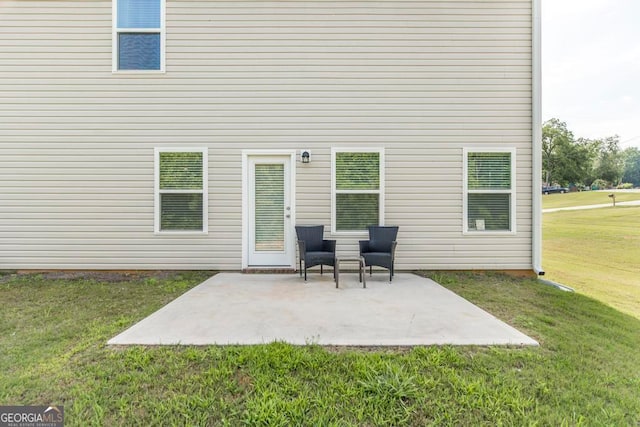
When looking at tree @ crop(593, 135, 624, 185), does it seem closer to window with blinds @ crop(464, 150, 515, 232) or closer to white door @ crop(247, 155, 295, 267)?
window with blinds @ crop(464, 150, 515, 232)

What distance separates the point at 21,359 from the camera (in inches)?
93.9

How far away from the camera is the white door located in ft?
17.8

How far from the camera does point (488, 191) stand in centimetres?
538

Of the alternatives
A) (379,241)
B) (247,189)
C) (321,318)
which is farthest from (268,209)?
→ (321,318)

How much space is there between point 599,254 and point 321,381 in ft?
29.6

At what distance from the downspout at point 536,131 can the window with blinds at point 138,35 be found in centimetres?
657

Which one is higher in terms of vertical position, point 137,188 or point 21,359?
point 137,188

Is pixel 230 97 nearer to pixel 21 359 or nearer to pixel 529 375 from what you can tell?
pixel 21 359

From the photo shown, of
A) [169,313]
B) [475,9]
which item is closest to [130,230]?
[169,313]

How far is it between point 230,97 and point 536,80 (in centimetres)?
540

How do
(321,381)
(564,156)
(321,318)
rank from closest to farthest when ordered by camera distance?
(321,381) < (321,318) < (564,156)

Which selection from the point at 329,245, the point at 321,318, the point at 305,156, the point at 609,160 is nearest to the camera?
the point at 321,318

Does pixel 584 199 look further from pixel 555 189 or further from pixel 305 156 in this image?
pixel 305 156

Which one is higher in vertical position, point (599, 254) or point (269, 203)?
point (269, 203)
